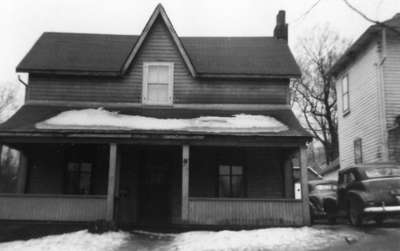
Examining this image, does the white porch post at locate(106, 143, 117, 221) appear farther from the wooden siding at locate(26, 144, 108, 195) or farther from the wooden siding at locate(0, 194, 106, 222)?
the wooden siding at locate(26, 144, 108, 195)

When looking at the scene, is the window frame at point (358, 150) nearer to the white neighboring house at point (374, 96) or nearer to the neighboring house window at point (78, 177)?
the white neighboring house at point (374, 96)

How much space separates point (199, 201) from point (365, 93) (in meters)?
10.2

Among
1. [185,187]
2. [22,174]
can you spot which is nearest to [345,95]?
[185,187]

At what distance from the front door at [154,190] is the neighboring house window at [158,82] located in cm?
209

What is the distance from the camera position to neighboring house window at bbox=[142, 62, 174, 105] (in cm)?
1683

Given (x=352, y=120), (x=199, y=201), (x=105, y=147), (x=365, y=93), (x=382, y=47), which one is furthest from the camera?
(x=352, y=120)

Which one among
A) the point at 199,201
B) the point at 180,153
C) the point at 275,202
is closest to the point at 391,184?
the point at 275,202

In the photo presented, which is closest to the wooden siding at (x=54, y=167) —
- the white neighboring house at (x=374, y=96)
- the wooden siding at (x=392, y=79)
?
the white neighboring house at (x=374, y=96)

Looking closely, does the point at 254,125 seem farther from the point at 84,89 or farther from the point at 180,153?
the point at 84,89

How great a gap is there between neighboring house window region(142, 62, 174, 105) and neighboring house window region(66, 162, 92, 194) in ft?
11.0

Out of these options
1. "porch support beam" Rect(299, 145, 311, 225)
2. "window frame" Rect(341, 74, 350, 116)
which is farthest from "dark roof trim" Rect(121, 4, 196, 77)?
"window frame" Rect(341, 74, 350, 116)

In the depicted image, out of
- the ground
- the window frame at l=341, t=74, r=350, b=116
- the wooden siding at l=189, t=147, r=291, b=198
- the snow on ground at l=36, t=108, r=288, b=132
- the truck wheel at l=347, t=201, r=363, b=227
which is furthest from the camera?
the window frame at l=341, t=74, r=350, b=116

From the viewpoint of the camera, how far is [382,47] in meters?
18.1

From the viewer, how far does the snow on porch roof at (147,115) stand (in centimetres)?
1382
